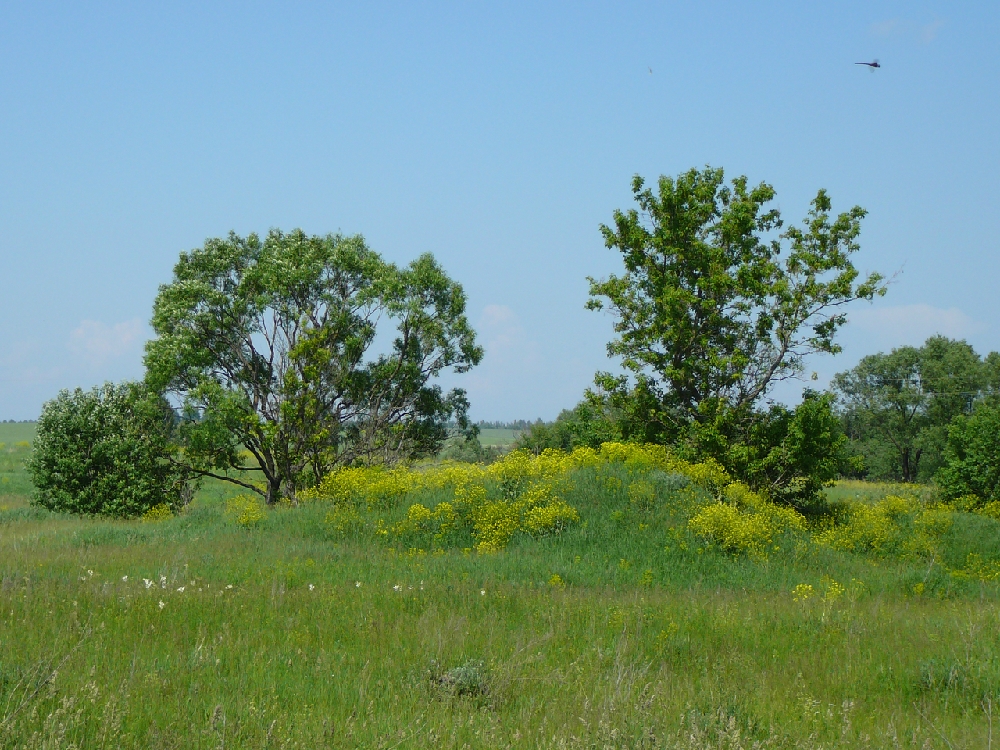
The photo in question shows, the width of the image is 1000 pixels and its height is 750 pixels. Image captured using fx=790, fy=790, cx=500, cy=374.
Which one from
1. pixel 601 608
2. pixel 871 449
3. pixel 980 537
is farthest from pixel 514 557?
pixel 871 449

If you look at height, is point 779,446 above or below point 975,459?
above

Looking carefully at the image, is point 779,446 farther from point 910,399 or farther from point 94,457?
point 910,399

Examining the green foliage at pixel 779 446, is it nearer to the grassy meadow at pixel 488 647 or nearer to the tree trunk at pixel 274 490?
the grassy meadow at pixel 488 647

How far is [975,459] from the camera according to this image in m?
38.9

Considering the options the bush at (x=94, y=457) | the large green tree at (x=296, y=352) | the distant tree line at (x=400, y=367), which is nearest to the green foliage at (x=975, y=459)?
the distant tree line at (x=400, y=367)

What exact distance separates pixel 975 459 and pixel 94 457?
→ 39.3 m

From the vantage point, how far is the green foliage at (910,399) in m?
65.4

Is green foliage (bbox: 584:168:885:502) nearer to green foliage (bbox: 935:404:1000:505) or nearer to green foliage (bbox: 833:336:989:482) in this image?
green foliage (bbox: 935:404:1000:505)

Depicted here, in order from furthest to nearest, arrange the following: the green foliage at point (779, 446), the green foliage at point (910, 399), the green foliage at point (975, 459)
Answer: the green foliage at point (910, 399), the green foliage at point (975, 459), the green foliage at point (779, 446)

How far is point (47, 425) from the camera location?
91.1 ft

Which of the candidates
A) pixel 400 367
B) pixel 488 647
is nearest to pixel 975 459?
pixel 400 367

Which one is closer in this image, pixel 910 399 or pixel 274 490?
pixel 274 490

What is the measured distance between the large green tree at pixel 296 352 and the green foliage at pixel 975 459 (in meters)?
25.2

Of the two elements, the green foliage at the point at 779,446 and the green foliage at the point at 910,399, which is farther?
the green foliage at the point at 910,399
